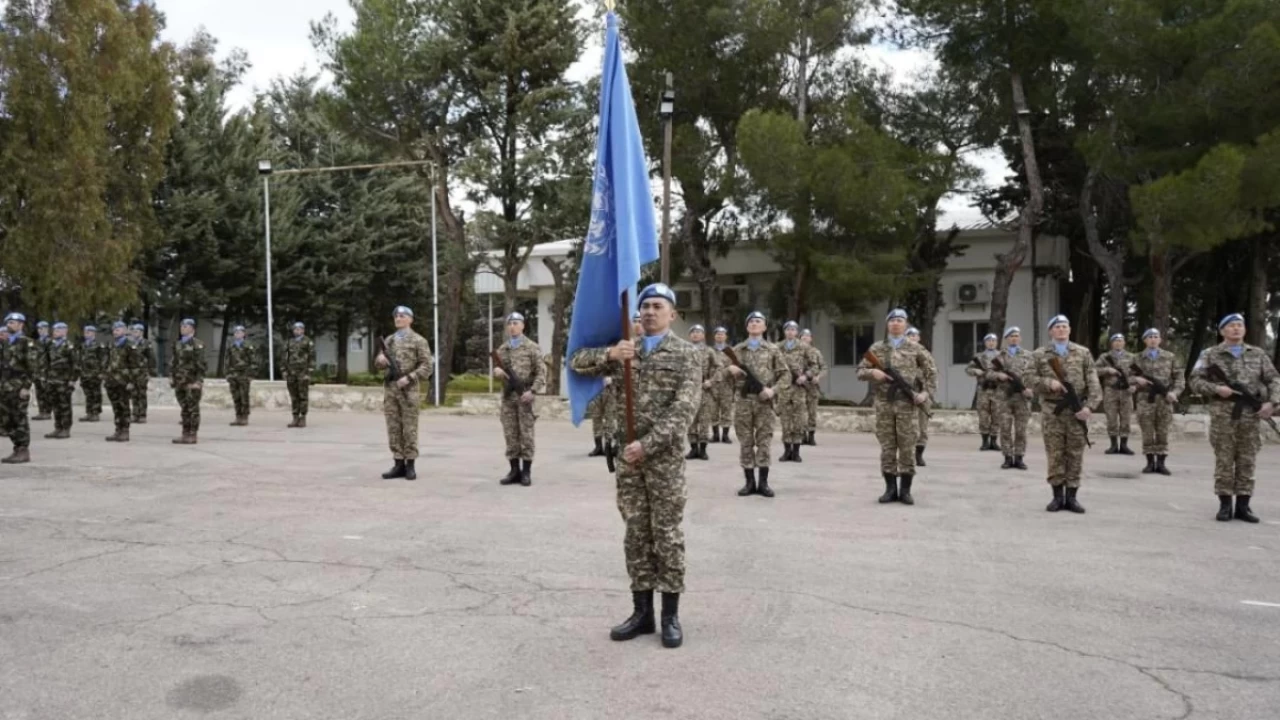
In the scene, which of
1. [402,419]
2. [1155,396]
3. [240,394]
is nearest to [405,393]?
[402,419]

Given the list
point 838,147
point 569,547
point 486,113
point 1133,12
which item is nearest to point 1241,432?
point 569,547

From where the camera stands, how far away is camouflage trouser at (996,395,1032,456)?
46.0 feet

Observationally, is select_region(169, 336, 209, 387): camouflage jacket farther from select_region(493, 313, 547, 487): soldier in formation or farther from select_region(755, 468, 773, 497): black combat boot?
select_region(755, 468, 773, 497): black combat boot

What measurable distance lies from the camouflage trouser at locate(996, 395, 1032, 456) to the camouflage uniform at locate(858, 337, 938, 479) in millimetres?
3971

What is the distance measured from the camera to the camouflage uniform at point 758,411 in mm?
10984

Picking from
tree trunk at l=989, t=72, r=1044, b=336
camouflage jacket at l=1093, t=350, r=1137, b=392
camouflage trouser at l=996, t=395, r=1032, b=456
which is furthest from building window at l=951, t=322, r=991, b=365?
camouflage trouser at l=996, t=395, r=1032, b=456

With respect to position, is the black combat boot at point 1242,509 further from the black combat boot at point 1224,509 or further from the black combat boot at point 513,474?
the black combat boot at point 513,474

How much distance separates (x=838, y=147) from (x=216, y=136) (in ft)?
68.5

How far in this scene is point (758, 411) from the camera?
11.2 metres

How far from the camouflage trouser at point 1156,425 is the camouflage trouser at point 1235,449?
456 cm

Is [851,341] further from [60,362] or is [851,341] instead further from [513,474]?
[60,362]

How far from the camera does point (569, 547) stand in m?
7.84

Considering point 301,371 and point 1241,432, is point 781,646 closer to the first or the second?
point 1241,432

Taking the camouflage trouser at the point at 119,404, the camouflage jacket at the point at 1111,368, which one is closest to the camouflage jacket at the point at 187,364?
the camouflage trouser at the point at 119,404
